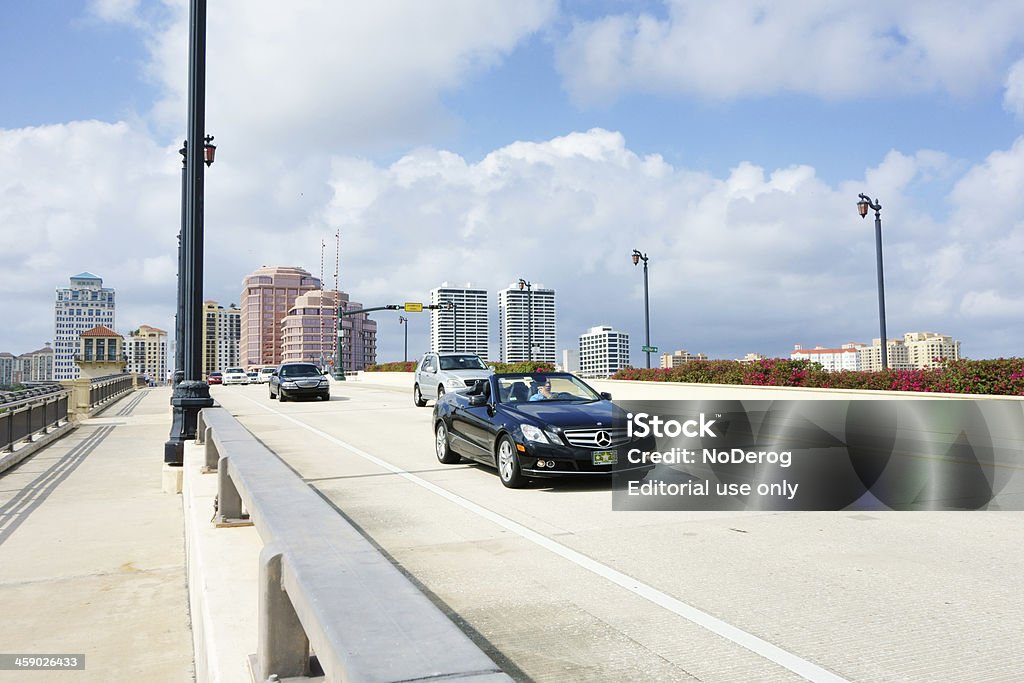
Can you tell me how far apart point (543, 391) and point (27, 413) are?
13377 millimetres

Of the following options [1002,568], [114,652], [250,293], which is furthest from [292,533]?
[250,293]

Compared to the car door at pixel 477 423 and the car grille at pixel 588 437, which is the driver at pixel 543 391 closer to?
the car door at pixel 477 423

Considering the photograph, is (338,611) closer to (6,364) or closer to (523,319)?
(523,319)

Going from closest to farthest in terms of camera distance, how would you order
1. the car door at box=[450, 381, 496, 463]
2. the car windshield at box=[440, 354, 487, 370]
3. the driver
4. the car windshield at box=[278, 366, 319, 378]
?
the car door at box=[450, 381, 496, 463], the driver, the car windshield at box=[440, 354, 487, 370], the car windshield at box=[278, 366, 319, 378]

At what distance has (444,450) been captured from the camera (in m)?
12.6

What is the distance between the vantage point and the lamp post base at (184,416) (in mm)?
13375

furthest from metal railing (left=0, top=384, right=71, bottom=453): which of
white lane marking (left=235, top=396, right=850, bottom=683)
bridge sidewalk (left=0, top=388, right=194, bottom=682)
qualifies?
white lane marking (left=235, top=396, right=850, bottom=683)

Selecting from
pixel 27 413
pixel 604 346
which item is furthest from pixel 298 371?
pixel 604 346

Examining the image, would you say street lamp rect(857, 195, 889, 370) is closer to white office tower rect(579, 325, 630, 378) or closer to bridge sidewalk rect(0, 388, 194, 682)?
bridge sidewalk rect(0, 388, 194, 682)

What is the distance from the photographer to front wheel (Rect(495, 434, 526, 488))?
1001 centimetres

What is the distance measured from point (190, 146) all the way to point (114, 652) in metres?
9.88

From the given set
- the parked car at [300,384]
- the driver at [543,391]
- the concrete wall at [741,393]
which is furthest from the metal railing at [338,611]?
the parked car at [300,384]

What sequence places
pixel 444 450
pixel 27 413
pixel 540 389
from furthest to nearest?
pixel 27 413 < pixel 444 450 < pixel 540 389

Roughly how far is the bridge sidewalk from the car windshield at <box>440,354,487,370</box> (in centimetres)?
1139
